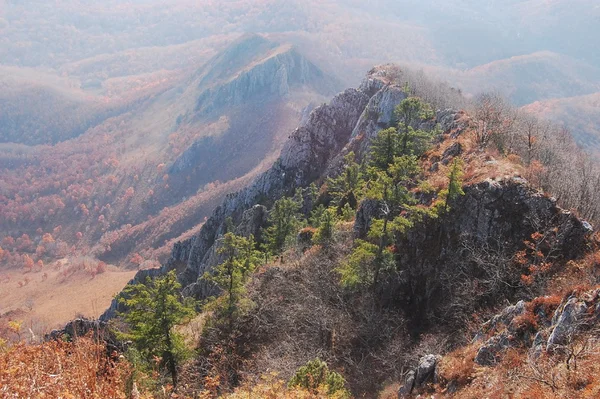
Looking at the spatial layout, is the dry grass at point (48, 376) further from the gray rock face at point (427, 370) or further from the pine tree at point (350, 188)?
the pine tree at point (350, 188)

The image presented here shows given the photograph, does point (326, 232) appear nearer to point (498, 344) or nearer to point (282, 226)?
point (282, 226)

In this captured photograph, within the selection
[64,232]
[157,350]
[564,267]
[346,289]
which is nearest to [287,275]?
[346,289]

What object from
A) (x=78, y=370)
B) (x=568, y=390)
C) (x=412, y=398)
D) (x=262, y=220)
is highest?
(x=78, y=370)

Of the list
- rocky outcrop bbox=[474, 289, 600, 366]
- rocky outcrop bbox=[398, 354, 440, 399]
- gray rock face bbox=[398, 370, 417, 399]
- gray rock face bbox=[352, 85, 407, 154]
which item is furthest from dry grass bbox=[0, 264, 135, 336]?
rocky outcrop bbox=[474, 289, 600, 366]

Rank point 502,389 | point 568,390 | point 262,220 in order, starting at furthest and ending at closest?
point 262,220, point 502,389, point 568,390

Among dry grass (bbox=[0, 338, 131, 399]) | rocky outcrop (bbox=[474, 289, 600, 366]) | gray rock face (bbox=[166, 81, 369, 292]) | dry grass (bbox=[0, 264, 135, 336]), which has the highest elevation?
dry grass (bbox=[0, 338, 131, 399])

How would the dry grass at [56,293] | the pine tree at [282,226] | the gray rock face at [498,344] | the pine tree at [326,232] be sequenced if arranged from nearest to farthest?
the gray rock face at [498,344] < the pine tree at [326,232] < the pine tree at [282,226] < the dry grass at [56,293]

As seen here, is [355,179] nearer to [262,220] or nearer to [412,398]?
[262,220]

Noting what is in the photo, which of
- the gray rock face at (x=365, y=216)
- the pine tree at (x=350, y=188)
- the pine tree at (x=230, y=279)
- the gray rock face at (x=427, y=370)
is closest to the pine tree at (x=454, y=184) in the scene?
the gray rock face at (x=365, y=216)

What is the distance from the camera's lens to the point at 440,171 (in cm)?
3294

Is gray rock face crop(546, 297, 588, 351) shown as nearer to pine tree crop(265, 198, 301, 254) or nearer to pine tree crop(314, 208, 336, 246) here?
pine tree crop(314, 208, 336, 246)

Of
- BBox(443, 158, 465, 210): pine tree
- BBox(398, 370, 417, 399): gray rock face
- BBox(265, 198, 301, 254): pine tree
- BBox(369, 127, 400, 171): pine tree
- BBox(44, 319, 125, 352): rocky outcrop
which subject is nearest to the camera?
BBox(44, 319, 125, 352): rocky outcrop

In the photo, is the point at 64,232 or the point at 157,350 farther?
the point at 64,232

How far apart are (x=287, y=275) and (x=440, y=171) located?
49.5ft
